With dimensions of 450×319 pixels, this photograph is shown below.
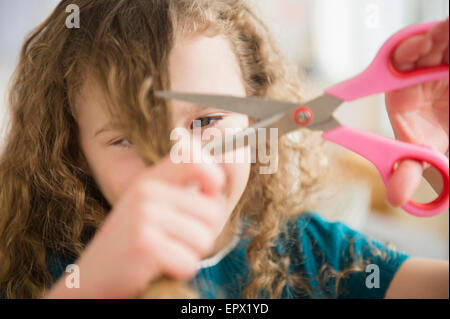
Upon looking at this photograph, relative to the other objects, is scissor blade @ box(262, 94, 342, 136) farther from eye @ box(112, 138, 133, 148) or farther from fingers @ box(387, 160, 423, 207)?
eye @ box(112, 138, 133, 148)

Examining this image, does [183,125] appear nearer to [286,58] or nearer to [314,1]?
[286,58]

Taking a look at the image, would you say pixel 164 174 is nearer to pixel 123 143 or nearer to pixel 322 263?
pixel 123 143

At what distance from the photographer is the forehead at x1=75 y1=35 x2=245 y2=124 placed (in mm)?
528

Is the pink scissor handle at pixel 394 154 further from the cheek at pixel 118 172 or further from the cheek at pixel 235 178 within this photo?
the cheek at pixel 118 172

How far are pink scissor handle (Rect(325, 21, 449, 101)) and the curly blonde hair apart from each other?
24 cm

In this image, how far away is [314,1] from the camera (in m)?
1.50

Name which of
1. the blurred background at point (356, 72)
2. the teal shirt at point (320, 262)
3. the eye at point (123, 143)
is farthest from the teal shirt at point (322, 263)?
the eye at point (123, 143)

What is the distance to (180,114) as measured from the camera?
1.72 ft

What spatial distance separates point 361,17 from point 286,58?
0.74 meters

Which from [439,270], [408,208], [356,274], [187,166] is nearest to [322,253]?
[356,274]

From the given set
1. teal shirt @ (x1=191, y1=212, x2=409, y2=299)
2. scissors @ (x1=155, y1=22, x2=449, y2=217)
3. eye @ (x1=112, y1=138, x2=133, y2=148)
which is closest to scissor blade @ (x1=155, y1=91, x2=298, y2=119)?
scissors @ (x1=155, y1=22, x2=449, y2=217)

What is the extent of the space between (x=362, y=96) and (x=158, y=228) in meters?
0.29

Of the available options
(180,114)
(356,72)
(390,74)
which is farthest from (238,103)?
(356,72)

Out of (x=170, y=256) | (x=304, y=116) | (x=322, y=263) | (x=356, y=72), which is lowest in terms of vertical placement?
(x=322, y=263)
